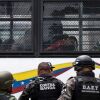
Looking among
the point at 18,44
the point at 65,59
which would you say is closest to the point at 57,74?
the point at 65,59

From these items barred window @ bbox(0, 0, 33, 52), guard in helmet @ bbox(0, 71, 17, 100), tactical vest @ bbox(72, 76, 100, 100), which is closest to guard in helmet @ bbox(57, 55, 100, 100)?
tactical vest @ bbox(72, 76, 100, 100)

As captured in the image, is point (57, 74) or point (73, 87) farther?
point (57, 74)

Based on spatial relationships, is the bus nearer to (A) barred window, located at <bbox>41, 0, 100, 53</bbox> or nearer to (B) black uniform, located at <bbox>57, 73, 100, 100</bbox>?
(A) barred window, located at <bbox>41, 0, 100, 53</bbox>

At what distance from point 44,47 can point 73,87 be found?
219cm

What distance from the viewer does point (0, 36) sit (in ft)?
28.6

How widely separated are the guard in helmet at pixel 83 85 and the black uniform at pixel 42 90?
1.15 meters

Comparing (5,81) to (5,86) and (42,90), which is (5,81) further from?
(42,90)

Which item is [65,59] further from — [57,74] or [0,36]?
[0,36]

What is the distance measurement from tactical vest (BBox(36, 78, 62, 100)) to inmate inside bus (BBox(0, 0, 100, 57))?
902mm

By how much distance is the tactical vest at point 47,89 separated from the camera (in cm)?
775

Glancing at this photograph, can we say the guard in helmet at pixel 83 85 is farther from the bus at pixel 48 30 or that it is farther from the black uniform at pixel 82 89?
the bus at pixel 48 30

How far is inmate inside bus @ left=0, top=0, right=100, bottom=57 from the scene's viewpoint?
28.3ft

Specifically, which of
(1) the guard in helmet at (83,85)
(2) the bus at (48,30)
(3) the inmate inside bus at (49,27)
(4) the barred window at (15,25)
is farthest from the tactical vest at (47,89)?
(1) the guard in helmet at (83,85)

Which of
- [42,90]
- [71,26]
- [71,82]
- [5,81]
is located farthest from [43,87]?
[5,81]
